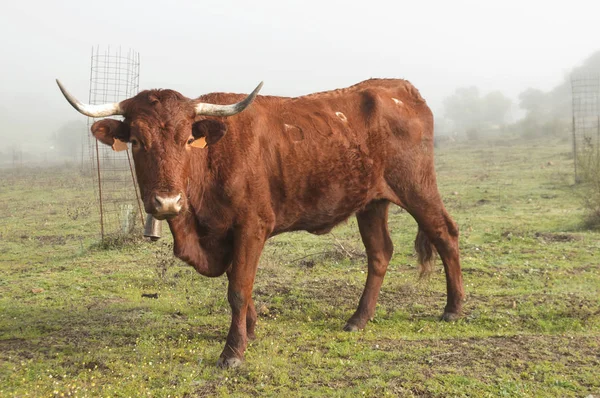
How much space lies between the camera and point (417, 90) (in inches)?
297

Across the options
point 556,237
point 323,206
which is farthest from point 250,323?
point 556,237

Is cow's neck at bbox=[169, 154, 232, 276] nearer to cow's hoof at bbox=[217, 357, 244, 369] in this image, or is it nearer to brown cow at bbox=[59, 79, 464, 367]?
brown cow at bbox=[59, 79, 464, 367]

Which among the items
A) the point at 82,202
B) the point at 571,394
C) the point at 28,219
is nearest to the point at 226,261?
the point at 571,394

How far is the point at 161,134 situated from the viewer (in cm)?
503

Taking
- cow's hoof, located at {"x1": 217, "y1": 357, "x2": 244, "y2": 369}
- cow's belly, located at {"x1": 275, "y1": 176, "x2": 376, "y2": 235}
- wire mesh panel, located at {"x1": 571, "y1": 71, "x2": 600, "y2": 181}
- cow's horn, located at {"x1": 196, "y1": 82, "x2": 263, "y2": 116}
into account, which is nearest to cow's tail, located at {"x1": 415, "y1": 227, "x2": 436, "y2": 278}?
cow's belly, located at {"x1": 275, "y1": 176, "x2": 376, "y2": 235}

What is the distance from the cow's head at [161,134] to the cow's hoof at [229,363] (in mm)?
1598

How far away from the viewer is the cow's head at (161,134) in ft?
16.1

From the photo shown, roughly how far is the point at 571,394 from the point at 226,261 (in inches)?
138

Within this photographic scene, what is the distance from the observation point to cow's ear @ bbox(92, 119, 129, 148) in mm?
5230

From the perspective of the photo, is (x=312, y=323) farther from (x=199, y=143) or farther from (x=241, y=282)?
(x=199, y=143)

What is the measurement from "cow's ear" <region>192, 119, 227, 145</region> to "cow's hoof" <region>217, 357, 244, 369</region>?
214 cm

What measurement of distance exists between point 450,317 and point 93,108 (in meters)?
4.79

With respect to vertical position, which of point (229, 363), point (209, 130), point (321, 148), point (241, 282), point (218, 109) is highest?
point (218, 109)

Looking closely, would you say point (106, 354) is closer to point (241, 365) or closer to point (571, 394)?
point (241, 365)
